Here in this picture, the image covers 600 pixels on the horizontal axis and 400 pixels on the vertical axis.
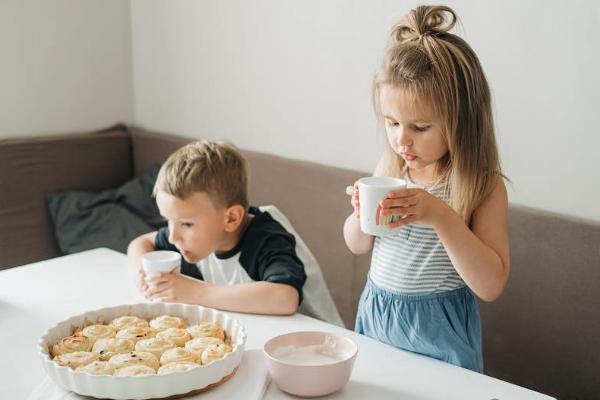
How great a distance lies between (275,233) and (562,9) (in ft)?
3.04

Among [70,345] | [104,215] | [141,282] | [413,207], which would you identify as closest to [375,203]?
[413,207]

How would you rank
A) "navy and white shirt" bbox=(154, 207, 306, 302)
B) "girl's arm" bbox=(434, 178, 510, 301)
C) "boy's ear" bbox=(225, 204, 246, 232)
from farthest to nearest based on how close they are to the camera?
"boy's ear" bbox=(225, 204, 246, 232) < "navy and white shirt" bbox=(154, 207, 306, 302) < "girl's arm" bbox=(434, 178, 510, 301)

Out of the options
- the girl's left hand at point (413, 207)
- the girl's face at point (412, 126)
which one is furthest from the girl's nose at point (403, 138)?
the girl's left hand at point (413, 207)

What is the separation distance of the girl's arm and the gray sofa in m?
0.49

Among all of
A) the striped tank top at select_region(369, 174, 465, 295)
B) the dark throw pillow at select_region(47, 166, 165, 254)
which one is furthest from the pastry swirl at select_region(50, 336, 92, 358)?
the dark throw pillow at select_region(47, 166, 165, 254)

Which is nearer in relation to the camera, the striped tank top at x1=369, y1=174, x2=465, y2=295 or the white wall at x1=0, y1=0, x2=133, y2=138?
→ the striped tank top at x1=369, y1=174, x2=465, y2=295

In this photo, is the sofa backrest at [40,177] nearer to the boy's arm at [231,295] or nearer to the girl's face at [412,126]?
the boy's arm at [231,295]

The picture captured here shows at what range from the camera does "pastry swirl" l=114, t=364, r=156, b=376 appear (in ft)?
3.71

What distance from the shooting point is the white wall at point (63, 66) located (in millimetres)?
2840

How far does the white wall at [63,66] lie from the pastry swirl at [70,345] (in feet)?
6.03

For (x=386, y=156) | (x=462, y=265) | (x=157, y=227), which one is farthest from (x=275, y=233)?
(x=157, y=227)

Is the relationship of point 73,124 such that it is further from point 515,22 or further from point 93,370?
point 93,370

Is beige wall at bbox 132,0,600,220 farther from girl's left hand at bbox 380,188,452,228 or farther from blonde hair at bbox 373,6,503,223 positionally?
girl's left hand at bbox 380,188,452,228

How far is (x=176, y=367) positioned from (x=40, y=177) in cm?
195
